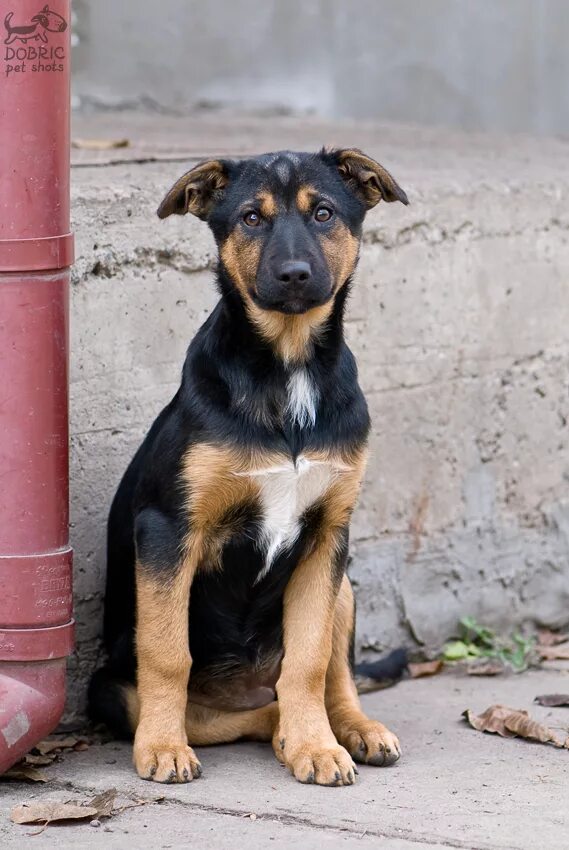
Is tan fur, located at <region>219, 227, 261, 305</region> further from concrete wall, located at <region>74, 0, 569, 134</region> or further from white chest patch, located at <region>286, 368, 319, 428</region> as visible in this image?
concrete wall, located at <region>74, 0, 569, 134</region>

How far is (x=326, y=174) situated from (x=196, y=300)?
0.96 meters

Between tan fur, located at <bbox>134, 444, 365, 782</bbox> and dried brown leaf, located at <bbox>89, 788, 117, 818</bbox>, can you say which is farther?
tan fur, located at <bbox>134, 444, 365, 782</bbox>

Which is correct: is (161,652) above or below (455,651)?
above

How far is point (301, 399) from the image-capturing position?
452cm

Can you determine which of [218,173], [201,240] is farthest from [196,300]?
[218,173]

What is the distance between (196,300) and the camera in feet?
17.7

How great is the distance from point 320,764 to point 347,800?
207 mm

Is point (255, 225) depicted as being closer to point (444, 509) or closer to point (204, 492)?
point (204, 492)

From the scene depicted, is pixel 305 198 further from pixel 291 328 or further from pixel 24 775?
pixel 24 775

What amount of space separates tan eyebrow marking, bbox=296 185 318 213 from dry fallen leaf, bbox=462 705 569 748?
2.02 metres

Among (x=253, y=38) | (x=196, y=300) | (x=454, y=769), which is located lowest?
(x=454, y=769)

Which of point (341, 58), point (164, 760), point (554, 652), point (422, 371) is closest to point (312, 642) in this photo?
point (164, 760)

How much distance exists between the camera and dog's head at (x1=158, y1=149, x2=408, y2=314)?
4352 mm

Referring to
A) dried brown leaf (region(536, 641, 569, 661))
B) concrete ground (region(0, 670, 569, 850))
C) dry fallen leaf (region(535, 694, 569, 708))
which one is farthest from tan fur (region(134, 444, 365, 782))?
dried brown leaf (region(536, 641, 569, 661))
